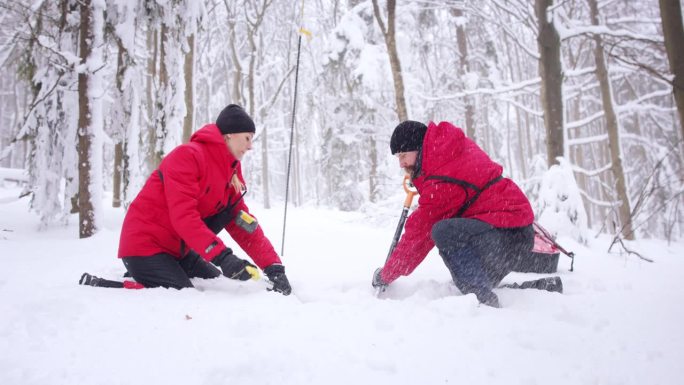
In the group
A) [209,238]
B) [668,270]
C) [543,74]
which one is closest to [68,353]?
[209,238]

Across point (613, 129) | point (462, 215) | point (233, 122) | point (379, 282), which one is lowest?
point (379, 282)

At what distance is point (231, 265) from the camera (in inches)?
93.1

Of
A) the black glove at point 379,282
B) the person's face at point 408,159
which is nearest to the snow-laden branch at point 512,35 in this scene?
the person's face at point 408,159

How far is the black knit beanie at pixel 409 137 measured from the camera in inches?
105

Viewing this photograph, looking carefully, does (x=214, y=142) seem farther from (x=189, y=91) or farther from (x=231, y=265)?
(x=189, y=91)

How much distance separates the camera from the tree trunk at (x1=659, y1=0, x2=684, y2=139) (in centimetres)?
331

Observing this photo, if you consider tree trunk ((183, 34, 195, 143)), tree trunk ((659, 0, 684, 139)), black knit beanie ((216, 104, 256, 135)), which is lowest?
black knit beanie ((216, 104, 256, 135))

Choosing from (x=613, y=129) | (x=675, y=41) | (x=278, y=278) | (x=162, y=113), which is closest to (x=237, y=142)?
(x=278, y=278)

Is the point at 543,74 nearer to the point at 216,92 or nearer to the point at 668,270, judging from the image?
the point at 668,270

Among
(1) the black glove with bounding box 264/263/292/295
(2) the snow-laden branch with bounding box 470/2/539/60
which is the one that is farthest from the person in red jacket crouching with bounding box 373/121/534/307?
(2) the snow-laden branch with bounding box 470/2/539/60

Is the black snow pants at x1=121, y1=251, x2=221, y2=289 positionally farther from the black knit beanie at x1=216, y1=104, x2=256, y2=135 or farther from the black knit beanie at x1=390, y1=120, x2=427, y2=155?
the black knit beanie at x1=390, y1=120, x2=427, y2=155

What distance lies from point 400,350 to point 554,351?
2.42 feet

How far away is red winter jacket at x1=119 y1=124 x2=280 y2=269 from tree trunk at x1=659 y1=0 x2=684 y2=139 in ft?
12.6

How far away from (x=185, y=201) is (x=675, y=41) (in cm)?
439
